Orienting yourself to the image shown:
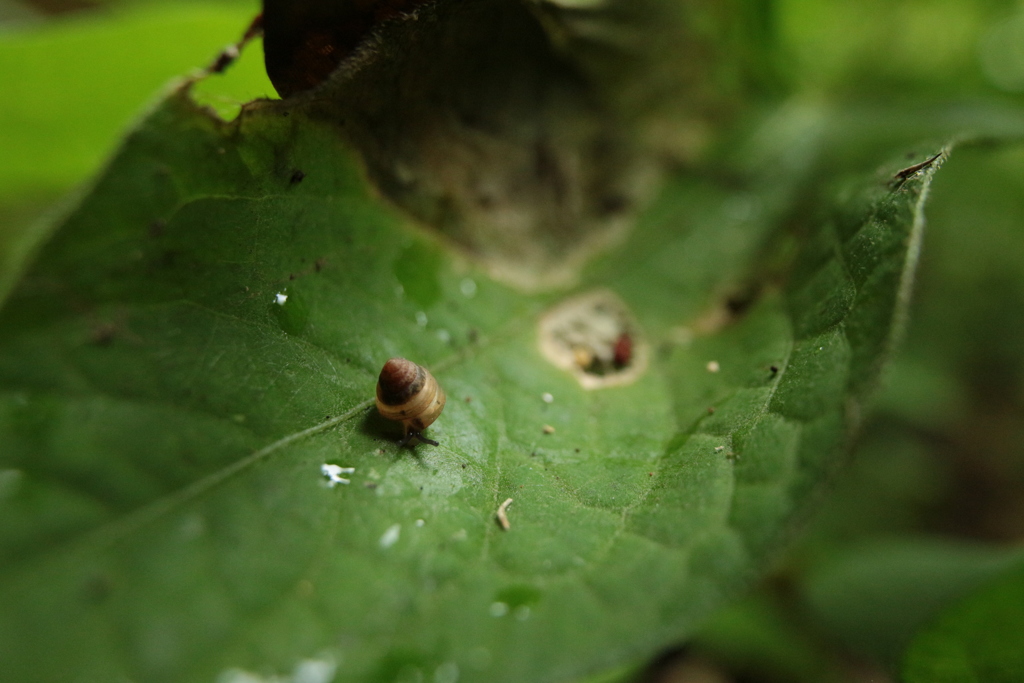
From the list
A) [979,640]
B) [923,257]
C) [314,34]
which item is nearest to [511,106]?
[314,34]

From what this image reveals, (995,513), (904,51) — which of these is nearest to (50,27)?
(904,51)

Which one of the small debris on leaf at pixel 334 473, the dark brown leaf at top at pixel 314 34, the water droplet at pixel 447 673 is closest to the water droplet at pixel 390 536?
the small debris on leaf at pixel 334 473

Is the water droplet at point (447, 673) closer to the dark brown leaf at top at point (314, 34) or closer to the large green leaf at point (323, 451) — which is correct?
the large green leaf at point (323, 451)

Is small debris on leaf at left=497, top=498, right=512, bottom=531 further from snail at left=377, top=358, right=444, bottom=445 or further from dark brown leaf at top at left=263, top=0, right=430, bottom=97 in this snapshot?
dark brown leaf at top at left=263, top=0, right=430, bottom=97

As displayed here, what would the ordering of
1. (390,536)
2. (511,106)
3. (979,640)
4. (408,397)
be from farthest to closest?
(511,106) → (979,640) → (408,397) → (390,536)

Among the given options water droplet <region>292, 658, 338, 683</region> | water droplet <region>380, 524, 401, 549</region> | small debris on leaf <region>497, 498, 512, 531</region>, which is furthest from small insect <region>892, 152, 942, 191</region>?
water droplet <region>292, 658, 338, 683</region>

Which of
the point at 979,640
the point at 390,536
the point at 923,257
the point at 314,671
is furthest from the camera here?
the point at 923,257

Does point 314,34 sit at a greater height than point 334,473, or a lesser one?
greater

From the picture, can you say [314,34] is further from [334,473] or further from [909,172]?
[909,172]
